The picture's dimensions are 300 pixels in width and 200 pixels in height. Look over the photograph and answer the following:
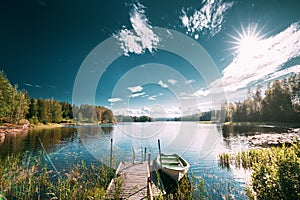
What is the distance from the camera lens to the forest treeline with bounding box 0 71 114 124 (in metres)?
40.5

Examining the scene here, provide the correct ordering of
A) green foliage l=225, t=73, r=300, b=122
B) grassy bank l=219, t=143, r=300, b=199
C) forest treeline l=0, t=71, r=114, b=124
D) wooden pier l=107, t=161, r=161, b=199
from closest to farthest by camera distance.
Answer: grassy bank l=219, t=143, r=300, b=199 → wooden pier l=107, t=161, r=161, b=199 → forest treeline l=0, t=71, r=114, b=124 → green foliage l=225, t=73, r=300, b=122

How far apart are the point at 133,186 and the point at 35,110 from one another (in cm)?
6591

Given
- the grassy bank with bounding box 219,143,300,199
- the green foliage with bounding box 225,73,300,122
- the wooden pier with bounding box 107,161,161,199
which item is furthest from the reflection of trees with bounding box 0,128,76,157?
the green foliage with bounding box 225,73,300,122

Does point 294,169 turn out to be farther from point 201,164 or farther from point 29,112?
point 29,112

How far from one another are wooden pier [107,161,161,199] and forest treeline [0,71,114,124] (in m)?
46.3

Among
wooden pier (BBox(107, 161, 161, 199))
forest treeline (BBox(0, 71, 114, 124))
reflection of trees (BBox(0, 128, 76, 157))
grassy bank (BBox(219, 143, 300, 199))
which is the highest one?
forest treeline (BBox(0, 71, 114, 124))

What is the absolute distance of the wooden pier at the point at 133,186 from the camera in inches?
242

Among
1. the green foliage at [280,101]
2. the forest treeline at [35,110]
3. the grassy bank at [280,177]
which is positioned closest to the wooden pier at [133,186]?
the grassy bank at [280,177]

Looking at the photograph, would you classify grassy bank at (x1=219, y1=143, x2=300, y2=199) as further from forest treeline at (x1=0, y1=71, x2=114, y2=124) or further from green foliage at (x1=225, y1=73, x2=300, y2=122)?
green foliage at (x1=225, y1=73, x2=300, y2=122)

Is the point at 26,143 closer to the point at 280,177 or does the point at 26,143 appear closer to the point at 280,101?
the point at 280,177

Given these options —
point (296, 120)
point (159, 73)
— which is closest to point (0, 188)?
point (159, 73)

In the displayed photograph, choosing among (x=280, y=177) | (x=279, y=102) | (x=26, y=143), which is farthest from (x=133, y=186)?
(x=279, y=102)

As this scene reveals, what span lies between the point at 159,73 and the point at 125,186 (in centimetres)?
2623

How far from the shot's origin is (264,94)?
53.4 m
